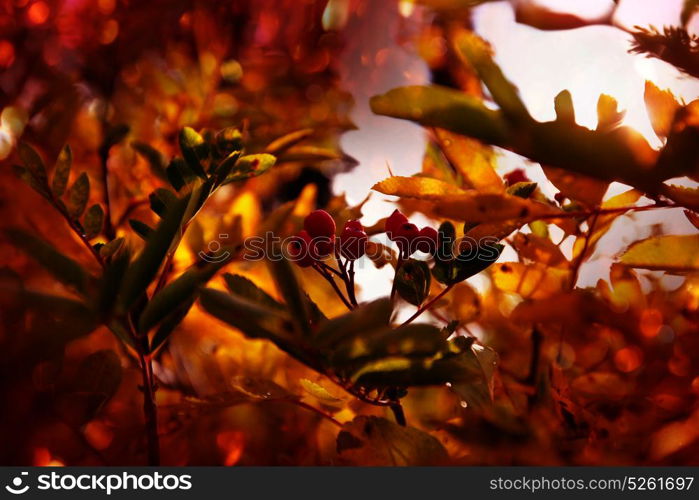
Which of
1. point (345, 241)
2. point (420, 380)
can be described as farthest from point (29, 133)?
point (420, 380)

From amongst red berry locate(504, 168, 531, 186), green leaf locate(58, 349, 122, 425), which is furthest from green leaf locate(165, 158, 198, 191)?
red berry locate(504, 168, 531, 186)

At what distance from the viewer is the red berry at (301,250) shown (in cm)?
39

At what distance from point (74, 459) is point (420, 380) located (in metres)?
0.35

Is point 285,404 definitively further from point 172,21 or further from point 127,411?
point 172,21

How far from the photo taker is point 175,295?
0.26 meters

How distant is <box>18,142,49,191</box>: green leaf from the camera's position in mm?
388

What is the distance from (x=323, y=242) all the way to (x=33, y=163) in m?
0.20

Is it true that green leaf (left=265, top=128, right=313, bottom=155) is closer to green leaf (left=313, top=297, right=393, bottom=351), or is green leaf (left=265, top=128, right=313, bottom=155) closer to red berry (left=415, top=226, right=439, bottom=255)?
red berry (left=415, top=226, right=439, bottom=255)

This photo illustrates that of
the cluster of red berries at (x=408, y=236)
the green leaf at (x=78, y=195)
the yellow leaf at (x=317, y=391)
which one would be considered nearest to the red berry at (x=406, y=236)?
the cluster of red berries at (x=408, y=236)

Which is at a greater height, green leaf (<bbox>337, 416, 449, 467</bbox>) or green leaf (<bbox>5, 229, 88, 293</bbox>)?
green leaf (<bbox>5, 229, 88, 293</bbox>)

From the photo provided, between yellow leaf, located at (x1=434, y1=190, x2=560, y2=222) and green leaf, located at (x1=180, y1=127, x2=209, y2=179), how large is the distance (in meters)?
0.16

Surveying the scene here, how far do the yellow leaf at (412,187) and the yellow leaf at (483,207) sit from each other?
3cm

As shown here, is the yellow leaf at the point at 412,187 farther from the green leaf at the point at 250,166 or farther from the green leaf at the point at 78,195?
the green leaf at the point at 78,195

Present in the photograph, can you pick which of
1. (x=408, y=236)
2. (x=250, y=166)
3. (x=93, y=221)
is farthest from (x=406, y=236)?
(x=93, y=221)
